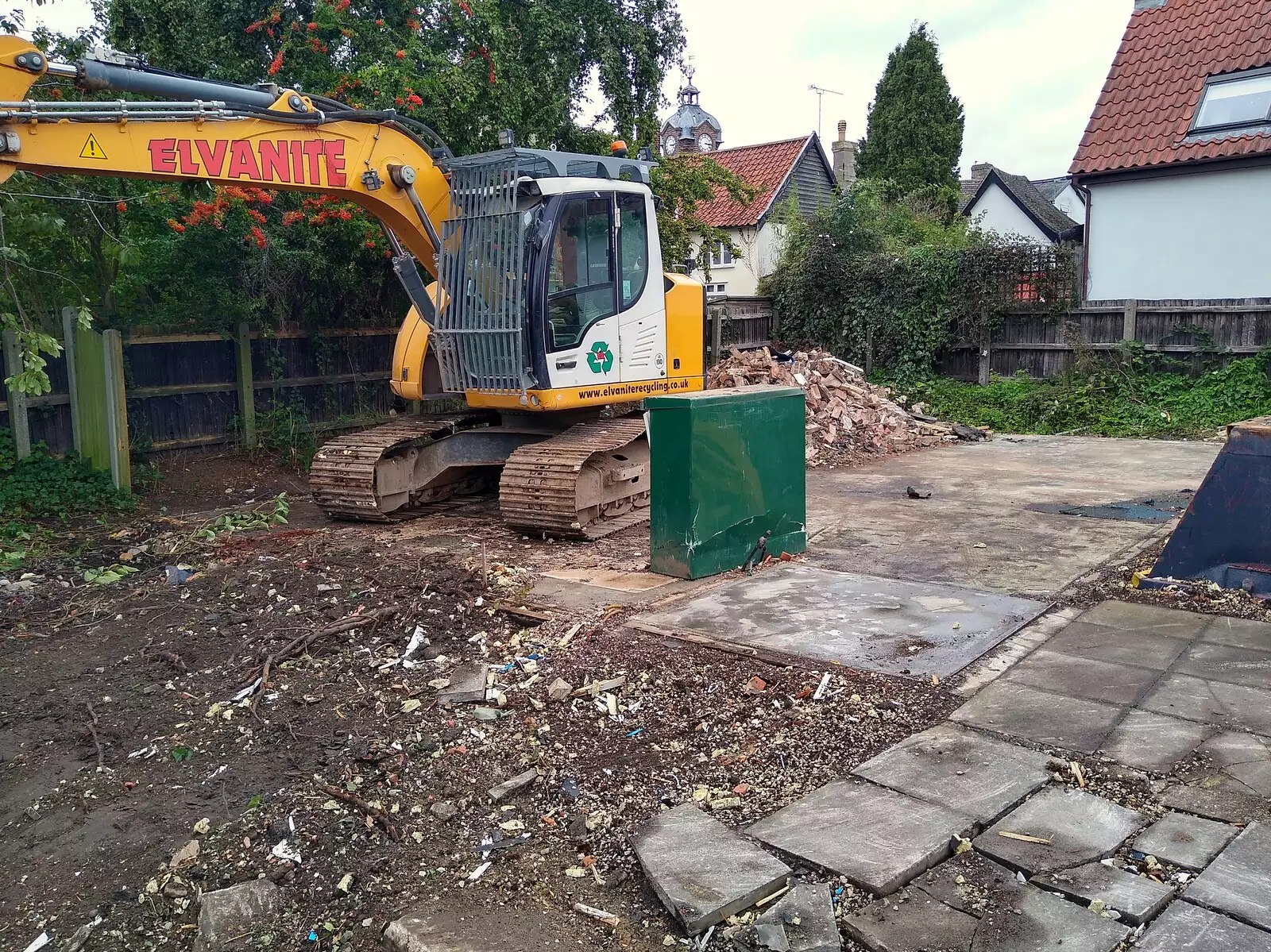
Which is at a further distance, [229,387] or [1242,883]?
[229,387]

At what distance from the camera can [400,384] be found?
9922mm

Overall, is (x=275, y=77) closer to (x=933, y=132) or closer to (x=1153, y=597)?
(x=1153, y=597)

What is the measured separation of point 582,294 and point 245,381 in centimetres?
570

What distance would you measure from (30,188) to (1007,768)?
35.0 ft

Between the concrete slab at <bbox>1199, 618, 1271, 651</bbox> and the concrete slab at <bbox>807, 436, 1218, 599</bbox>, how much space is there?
3.64 ft

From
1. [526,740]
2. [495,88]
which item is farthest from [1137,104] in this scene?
[526,740]

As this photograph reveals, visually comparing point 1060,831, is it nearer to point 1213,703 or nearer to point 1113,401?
point 1213,703

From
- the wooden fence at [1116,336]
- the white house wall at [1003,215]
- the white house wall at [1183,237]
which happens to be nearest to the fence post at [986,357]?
the wooden fence at [1116,336]

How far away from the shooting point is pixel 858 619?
21.3 feet

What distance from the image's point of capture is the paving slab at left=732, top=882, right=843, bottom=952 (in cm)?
323

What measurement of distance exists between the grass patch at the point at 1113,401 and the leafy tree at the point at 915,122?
68.4 ft

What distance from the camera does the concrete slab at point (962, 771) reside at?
13.5 feet

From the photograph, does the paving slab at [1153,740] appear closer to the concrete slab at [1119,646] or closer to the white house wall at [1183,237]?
the concrete slab at [1119,646]

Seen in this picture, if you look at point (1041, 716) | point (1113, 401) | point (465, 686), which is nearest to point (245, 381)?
point (465, 686)
